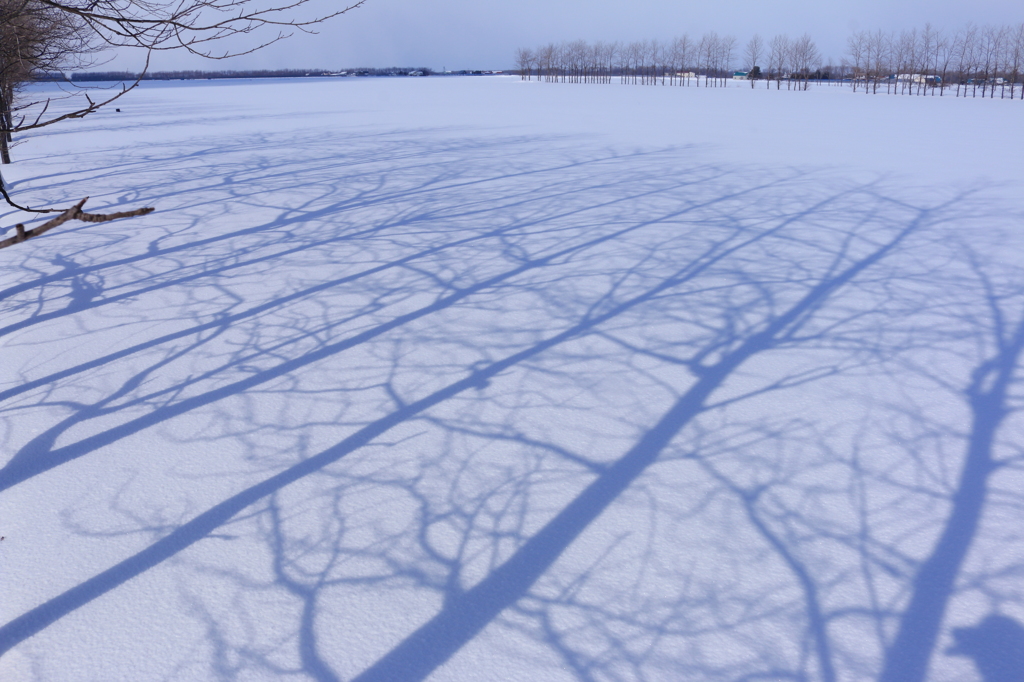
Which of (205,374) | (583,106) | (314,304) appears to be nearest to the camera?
(205,374)

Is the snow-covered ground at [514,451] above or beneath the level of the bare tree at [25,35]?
beneath

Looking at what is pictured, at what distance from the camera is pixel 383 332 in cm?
470

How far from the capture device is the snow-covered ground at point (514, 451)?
2232 mm

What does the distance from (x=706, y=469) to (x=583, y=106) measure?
1166 inches

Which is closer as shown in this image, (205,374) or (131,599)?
(131,599)

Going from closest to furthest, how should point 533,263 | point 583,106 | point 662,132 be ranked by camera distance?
1. point 533,263
2. point 662,132
3. point 583,106

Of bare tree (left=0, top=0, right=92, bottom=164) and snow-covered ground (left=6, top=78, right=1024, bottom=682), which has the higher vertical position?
bare tree (left=0, top=0, right=92, bottom=164)

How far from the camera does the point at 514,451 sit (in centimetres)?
328

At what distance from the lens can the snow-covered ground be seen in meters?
2.23

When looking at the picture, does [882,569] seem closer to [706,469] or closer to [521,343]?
[706,469]

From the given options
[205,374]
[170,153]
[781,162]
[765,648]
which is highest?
[170,153]

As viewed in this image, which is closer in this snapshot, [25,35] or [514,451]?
[514,451]

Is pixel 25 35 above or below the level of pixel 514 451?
above

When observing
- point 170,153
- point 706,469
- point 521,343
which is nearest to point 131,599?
point 706,469
